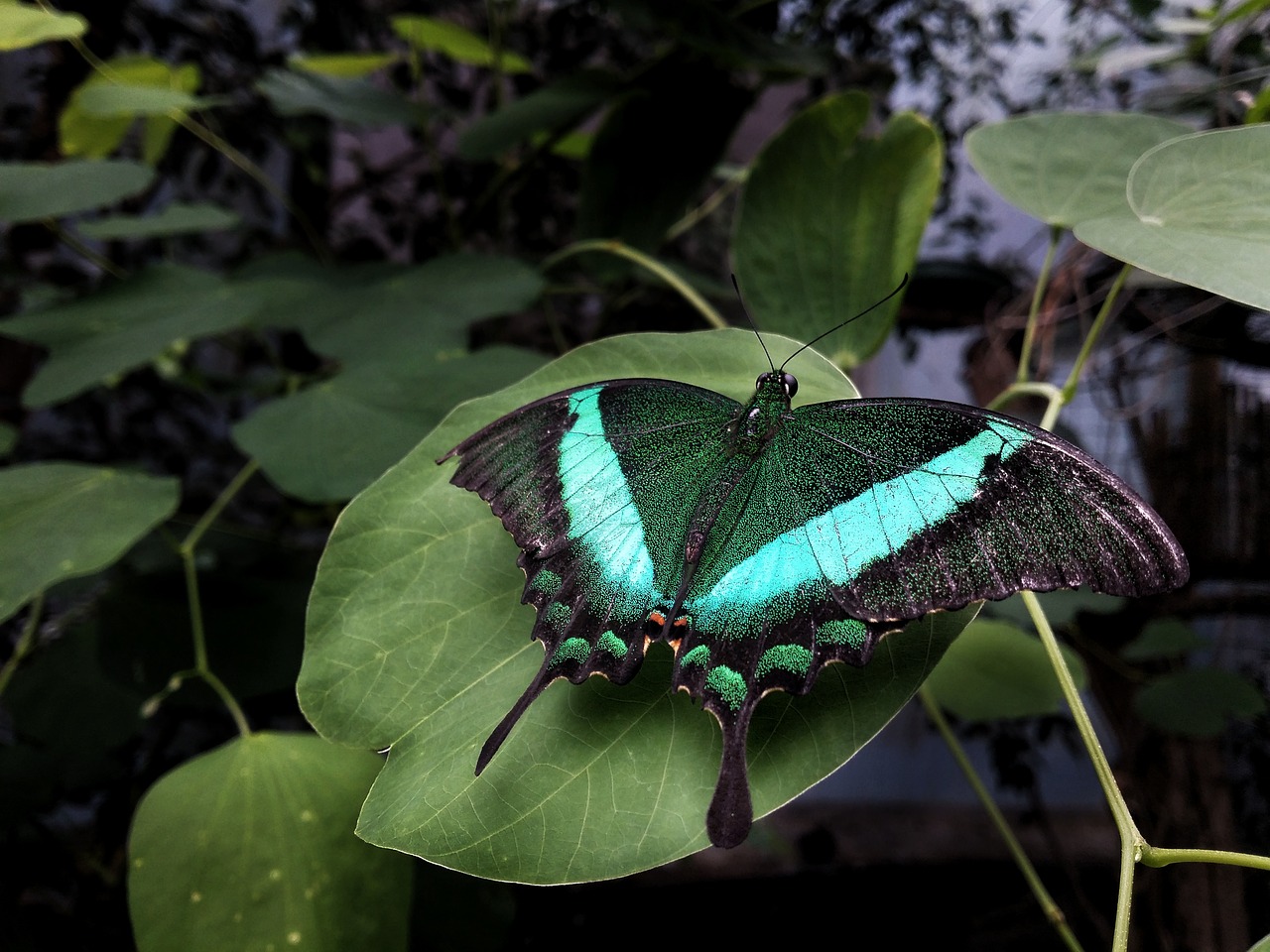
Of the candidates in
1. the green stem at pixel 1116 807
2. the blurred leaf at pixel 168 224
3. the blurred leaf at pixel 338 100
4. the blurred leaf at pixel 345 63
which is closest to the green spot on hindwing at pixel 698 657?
the green stem at pixel 1116 807

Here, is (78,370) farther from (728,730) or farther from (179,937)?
(728,730)

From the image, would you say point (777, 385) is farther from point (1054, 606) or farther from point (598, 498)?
point (1054, 606)

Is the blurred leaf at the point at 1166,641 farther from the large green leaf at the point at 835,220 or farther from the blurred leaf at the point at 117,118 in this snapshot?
the blurred leaf at the point at 117,118

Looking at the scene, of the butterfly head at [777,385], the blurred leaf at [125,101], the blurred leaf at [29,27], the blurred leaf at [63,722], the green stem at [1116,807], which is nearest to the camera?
the green stem at [1116,807]

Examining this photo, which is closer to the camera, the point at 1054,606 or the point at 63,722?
the point at 63,722

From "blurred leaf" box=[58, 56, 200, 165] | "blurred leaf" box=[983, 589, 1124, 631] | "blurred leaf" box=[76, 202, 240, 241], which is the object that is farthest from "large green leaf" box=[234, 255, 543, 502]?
"blurred leaf" box=[983, 589, 1124, 631]

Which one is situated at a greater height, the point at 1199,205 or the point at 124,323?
the point at 1199,205

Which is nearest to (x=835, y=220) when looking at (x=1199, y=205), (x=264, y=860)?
(x=1199, y=205)
